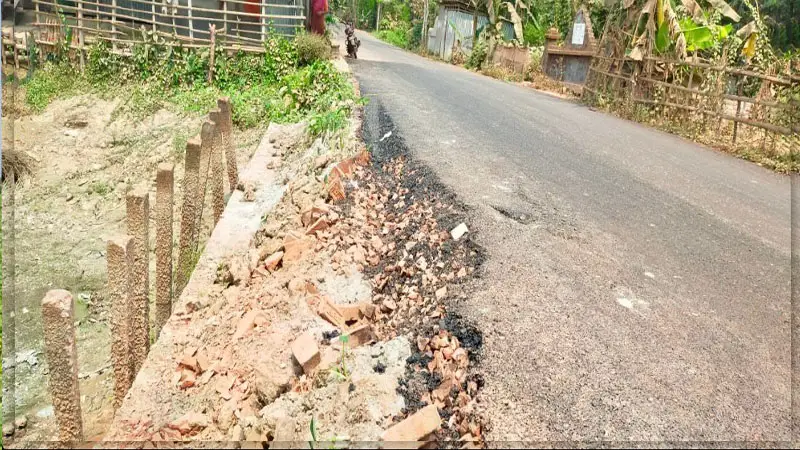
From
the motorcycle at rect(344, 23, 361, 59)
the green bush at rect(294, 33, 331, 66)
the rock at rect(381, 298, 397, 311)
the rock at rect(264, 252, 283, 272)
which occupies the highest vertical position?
the motorcycle at rect(344, 23, 361, 59)

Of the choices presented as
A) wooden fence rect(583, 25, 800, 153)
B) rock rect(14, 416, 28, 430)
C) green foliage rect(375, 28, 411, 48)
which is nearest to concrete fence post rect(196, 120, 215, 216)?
rock rect(14, 416, 28, 430)

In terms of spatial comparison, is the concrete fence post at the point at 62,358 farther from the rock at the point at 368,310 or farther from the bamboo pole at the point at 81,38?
the bamboo pole at the point at 81,38

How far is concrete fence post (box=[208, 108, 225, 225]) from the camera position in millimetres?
7621

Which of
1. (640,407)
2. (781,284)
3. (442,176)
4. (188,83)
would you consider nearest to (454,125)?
(442,176)

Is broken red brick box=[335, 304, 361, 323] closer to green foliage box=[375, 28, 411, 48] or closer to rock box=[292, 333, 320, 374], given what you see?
rock box=[292, 333, 320, 374]

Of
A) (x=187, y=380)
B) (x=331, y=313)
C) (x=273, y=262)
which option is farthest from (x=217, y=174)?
(x=331, y=313)

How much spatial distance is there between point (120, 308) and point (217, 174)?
3767 mm

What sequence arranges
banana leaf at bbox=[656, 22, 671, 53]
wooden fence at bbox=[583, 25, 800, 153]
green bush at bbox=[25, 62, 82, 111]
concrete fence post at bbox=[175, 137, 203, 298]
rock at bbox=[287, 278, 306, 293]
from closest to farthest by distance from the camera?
rock at bbox=[287, 278, 306, 293]
concrete fence post at bbox=[175, 137, 203, 298]
wooden fence at bbox=[583, 25, 800, 153]
banana leaf at bbox=[656, 22, 671, 53]
green bush at bbox=[25, 62, 82, 111]

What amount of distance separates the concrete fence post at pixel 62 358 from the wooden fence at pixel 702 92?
929 centimetres

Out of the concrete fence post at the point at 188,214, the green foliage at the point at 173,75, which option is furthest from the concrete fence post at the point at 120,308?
the green foliage at the point at 173,75

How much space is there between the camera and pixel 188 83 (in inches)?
565

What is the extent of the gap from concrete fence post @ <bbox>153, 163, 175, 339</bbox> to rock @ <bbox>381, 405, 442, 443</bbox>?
3.49m

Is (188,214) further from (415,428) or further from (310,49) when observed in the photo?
(310,49)

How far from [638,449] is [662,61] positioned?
11047 mm
